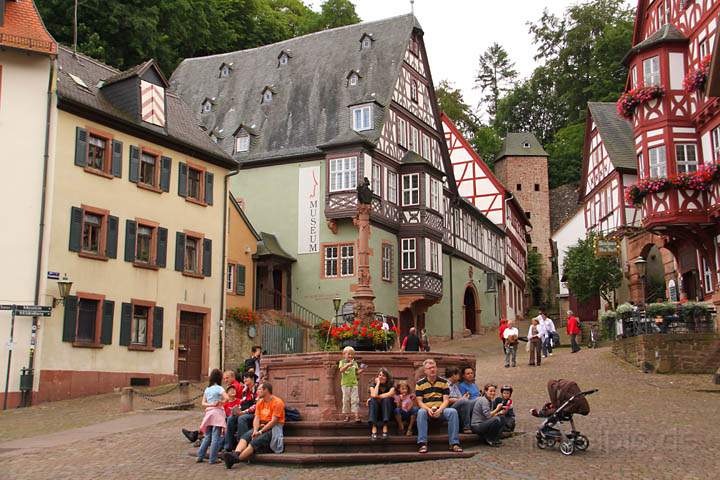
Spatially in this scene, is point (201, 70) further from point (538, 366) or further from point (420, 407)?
point (420, 407)

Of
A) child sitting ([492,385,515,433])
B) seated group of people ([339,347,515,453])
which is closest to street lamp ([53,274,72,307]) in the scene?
seated group of people ([339,347,515,453])

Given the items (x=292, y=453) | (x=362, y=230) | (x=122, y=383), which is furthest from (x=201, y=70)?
(x=292, y=453)

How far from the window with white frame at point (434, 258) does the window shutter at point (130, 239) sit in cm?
1567

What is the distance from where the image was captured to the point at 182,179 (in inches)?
1177

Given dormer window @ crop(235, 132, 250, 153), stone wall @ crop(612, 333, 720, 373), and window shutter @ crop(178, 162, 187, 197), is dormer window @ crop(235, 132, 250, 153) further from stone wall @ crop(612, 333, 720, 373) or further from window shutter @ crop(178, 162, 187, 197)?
stone wall @ crop(612, 333, 720, 373)

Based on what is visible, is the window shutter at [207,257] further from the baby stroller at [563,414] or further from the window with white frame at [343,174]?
the baby stroller at [563,414]

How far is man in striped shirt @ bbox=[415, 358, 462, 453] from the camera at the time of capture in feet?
43.4

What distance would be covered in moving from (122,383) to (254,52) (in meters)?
24.6

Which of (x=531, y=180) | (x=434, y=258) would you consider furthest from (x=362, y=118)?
(x=531, y=180)

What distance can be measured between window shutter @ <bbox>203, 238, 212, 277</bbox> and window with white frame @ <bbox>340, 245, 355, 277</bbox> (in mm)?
7330

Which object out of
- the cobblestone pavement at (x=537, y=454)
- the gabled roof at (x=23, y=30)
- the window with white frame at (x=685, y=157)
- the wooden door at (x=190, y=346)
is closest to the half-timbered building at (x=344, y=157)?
the wooden door at (x=190, y=346)

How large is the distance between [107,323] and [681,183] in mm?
19340

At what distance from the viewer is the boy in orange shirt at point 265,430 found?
13328 millimetres

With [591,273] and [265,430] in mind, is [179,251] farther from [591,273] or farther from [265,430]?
[591,273]
